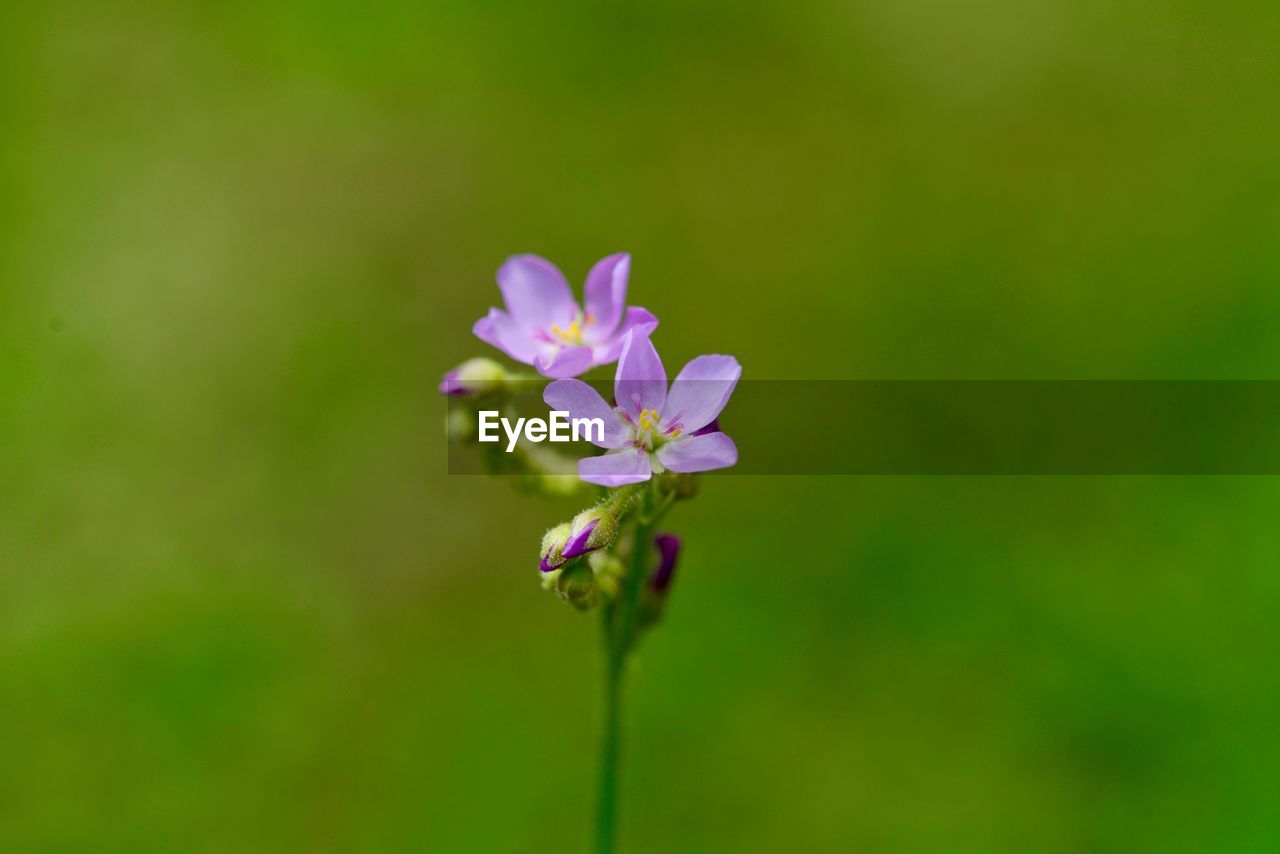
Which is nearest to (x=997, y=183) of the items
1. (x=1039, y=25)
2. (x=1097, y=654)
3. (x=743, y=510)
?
(x=1039, y=25)

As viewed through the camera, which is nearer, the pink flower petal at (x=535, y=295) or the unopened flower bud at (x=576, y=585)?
the unopened flower bud at (x=576, y=585)

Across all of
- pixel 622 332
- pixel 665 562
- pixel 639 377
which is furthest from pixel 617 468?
pixel 622 332

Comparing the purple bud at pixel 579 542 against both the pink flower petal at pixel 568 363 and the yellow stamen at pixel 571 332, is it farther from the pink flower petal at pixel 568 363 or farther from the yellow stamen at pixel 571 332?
the yellow stamen at pixel 571 332

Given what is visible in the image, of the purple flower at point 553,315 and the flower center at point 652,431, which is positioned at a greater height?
the purple flower at point 553,315

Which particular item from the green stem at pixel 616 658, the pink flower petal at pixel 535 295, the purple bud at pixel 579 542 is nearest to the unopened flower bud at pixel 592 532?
the purple bud at pixel 579 542

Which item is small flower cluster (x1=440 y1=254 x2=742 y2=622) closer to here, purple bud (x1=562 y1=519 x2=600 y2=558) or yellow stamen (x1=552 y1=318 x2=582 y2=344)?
purple bud (x1=562 y1=519 x2=600 y2=558)

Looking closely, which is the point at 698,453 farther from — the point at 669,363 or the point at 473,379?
the point at 669,363

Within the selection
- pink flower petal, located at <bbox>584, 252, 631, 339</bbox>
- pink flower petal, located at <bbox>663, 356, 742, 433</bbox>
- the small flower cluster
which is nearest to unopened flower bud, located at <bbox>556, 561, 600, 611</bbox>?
the small flower cluster
